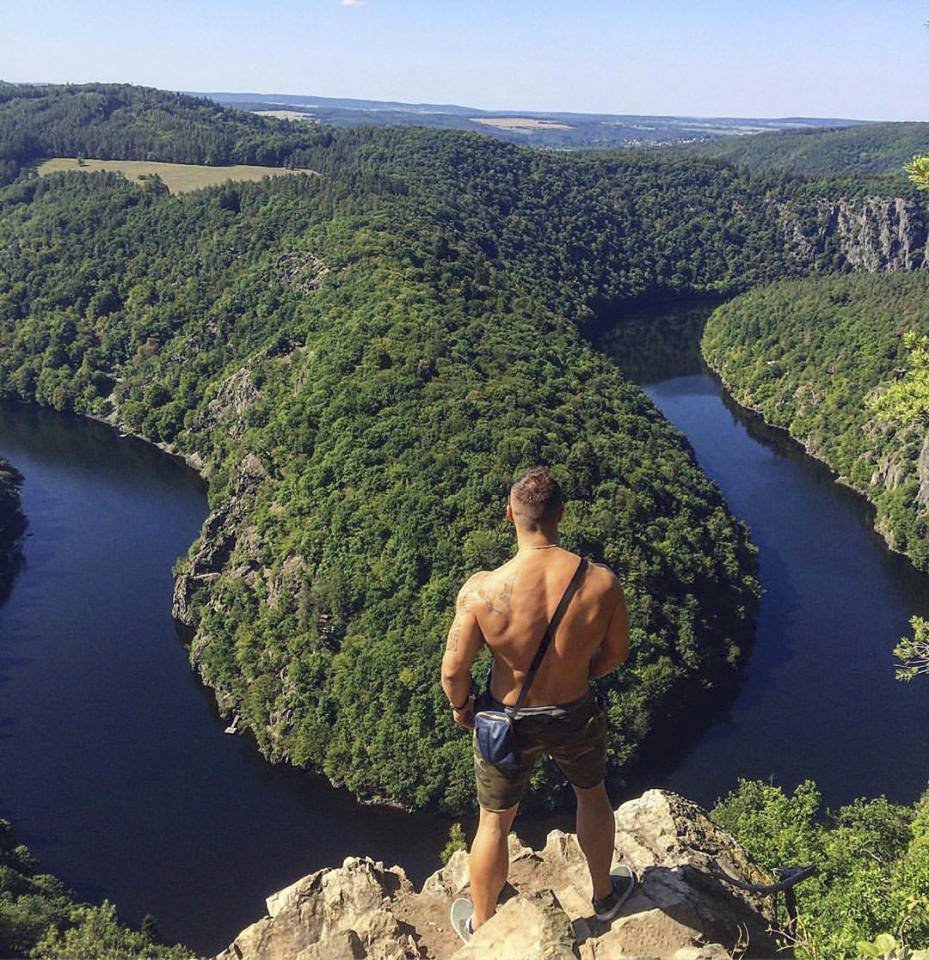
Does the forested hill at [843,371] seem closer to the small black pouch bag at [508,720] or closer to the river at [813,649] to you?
the river at [813,649]

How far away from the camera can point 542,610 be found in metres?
6.93

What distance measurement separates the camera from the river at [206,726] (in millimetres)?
37188

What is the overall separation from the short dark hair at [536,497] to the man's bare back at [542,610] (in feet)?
0.89

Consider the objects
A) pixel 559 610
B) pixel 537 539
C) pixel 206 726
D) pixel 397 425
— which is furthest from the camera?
pixel 397 425

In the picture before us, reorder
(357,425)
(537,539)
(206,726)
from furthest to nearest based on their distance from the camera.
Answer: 1. (357,425)
2. (206,726)
3. (537,539)

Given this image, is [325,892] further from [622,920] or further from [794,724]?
[794,724]

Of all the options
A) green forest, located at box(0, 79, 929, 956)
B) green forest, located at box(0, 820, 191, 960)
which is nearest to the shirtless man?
green forest, located at box(0, 79, 929, 956)

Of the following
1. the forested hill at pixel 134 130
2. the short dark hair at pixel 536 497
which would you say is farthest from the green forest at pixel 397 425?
the short dark hair at pixel 536 497

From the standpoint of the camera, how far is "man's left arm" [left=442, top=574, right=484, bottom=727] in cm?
702

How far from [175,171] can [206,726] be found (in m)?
102

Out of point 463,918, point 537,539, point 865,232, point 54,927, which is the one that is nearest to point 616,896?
point 463,918

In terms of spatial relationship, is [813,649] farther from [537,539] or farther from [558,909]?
[537,539]

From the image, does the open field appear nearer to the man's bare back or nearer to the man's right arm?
the man's bare back

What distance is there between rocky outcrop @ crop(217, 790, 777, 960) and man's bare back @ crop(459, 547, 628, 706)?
2.19 meters
